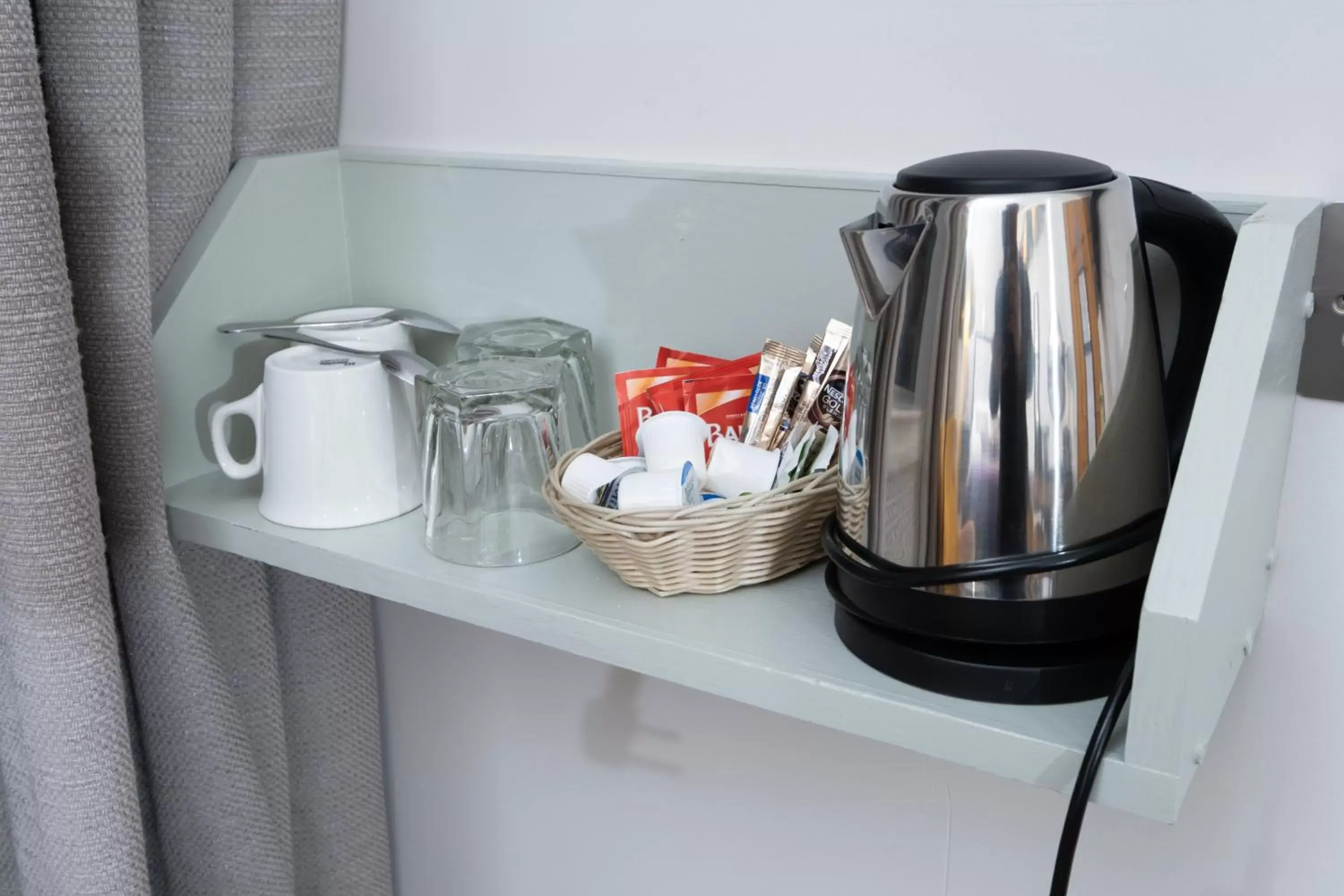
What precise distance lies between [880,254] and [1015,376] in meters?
0.08

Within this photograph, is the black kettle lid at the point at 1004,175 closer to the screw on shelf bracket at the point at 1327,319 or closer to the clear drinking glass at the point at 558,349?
the screw on shelf bracket at the point at 1327,319

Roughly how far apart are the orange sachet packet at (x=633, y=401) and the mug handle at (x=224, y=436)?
26 centimetres

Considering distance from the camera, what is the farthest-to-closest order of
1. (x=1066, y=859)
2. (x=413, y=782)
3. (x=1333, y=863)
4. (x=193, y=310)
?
(x=413, y=782), (x=193, y=310), (x=1333, y=863), (x=1066, y=859)

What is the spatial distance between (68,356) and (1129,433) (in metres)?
0.62

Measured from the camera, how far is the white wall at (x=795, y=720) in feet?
1.99

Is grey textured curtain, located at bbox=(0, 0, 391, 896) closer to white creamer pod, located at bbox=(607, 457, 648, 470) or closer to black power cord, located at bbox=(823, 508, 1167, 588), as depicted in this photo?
white creamer pod, located at bbox=(607, 457, 648, 470)

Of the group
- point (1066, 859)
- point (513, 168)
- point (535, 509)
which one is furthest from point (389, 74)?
point (1066, 859)

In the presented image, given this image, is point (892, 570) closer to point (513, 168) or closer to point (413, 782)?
point (513, 168)

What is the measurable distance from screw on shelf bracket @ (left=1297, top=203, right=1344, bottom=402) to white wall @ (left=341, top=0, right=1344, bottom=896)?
0.7 inches

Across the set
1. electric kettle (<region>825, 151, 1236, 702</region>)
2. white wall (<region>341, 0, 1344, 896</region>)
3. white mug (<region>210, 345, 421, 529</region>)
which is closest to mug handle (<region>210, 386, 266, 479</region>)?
white mug (<region>210, 345, 421, 529</region>)

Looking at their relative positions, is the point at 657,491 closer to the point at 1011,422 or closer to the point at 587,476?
the point at 587,476

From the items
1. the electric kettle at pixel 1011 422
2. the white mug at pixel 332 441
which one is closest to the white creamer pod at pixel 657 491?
the electric kettle at pixel 1011 422

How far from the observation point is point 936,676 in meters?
0.50

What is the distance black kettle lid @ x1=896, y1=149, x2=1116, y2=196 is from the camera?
458 mm
